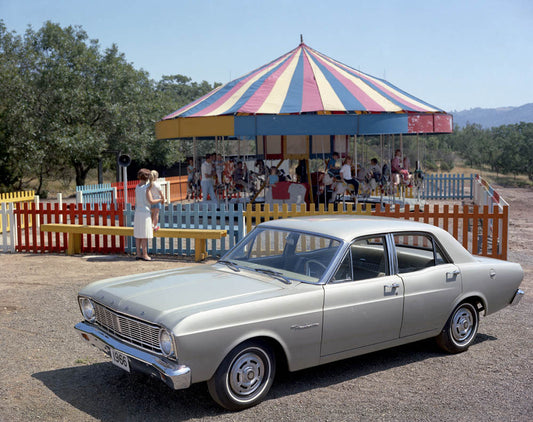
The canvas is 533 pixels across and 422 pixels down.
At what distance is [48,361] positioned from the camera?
5.62 m

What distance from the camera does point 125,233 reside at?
37.3 feet

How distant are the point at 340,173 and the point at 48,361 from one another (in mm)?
12961

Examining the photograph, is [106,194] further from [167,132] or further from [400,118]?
[400,118]

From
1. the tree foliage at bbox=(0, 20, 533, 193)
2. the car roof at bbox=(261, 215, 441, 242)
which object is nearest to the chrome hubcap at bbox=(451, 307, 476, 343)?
the car roof at bbox=(261, 215, 441, 242)

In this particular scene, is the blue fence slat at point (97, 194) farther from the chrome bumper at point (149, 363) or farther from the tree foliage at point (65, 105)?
the chrome bumper at point (149, 363)

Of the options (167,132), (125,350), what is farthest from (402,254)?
(167,132)

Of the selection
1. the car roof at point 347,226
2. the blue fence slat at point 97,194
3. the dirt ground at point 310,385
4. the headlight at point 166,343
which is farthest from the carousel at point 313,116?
the headlight at point 166,343

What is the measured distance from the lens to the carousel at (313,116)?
15385 millimetres

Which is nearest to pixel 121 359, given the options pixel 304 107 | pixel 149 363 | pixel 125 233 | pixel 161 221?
pixel 149 363

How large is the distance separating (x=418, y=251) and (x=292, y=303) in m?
1.86

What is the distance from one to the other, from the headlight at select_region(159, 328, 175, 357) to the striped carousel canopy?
37.3ft

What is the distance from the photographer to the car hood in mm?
4328

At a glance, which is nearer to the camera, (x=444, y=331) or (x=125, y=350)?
(x=125, y=350)

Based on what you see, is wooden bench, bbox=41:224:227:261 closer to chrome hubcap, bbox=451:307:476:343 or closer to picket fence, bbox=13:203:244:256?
picket fence, bbox=13:203:244:256
